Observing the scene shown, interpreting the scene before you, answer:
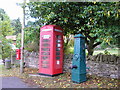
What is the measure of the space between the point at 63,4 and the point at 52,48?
199 cm

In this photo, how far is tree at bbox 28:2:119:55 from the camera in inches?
165

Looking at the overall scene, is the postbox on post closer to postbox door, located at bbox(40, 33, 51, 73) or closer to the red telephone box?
the red telephone box

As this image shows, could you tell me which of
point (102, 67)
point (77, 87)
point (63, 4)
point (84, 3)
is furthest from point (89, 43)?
point (77, 87)

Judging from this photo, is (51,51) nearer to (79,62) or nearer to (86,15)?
(79,62)

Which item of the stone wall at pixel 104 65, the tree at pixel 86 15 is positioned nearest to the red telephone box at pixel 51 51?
the tree at pixel 86 15

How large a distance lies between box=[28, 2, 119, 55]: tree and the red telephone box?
1.65ft

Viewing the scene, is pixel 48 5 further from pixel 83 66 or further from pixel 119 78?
pixel 119 78

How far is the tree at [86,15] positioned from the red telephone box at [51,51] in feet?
1.65

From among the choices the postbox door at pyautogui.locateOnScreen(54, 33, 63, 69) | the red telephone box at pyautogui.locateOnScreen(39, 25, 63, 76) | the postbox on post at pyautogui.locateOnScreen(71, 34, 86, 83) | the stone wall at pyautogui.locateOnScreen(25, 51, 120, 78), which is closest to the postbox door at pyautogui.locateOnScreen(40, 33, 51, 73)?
the red telephone box at pyautogui.locateOnScreen(39, 25, 63, 76)

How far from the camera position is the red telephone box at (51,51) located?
5.33 metres

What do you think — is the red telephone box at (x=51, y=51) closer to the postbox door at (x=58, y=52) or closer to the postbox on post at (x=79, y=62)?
the postbox door at (x=58, y=52)

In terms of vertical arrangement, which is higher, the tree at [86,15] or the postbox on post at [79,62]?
the tree at [86,15]

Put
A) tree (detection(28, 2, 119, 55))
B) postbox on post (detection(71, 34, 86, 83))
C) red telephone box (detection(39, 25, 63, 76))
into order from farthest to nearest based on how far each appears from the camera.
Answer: red telephone box (detection(39, 25, 63, 76)) → postbox on post (detection(71, 34, 86, 83)) → tree (detection(28, 2, 119, 55))

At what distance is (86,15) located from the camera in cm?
476
